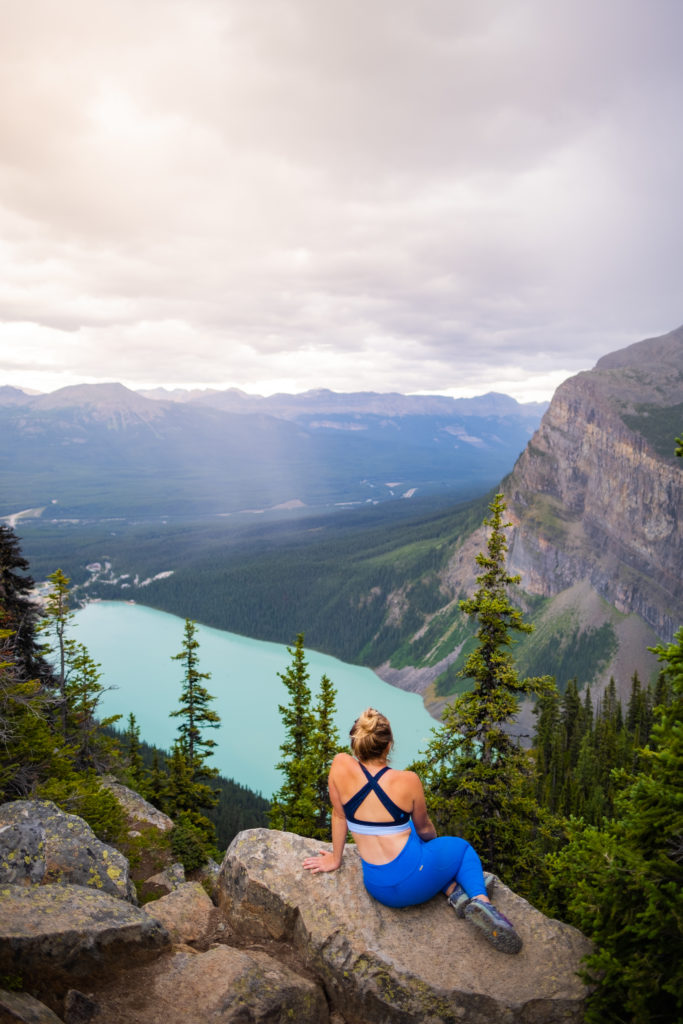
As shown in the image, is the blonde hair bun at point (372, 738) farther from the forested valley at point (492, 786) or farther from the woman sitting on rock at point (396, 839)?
the forested valley at point (492, 786)

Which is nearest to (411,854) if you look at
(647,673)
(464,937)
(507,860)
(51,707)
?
(464,937)

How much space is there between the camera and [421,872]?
28.3 ft

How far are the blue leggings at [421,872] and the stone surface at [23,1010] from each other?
4.41 metres

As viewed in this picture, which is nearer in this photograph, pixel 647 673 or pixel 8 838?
pixel 8 838

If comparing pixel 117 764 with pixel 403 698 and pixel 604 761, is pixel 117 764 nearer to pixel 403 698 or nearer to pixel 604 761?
pixel 604 761

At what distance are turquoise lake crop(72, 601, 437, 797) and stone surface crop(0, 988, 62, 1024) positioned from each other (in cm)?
8961

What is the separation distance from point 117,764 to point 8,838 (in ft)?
78.8

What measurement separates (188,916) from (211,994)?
132 inches

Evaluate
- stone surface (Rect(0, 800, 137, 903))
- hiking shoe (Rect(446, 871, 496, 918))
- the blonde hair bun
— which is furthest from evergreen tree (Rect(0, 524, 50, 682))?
hiking shoe (Rect(446, 871, 496, 918))

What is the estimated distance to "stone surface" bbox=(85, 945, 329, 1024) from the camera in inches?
294

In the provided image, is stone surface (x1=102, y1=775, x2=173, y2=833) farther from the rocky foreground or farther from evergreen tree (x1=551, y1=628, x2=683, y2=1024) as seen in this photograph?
evergreen tree (x1=551, y1=628, x2=683, y2=1024)

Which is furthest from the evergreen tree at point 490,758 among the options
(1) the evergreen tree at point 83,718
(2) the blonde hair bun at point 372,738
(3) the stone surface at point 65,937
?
(1) the evergreen tree at point 83,718

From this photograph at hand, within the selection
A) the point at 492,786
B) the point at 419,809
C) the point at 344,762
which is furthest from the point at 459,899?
the point at 492,786

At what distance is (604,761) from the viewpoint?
72.1 metres
